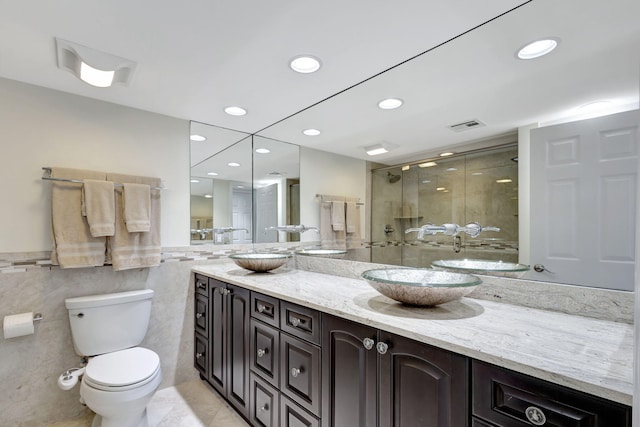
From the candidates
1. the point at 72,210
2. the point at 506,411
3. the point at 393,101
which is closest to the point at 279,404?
the point at 506,411

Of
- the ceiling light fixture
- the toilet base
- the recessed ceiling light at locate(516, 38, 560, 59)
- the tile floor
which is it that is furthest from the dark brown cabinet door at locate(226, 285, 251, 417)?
the recessed ceiling light at locate(516, 38, 560, 59)

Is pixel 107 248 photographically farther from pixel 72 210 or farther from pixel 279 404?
pixel 279 404

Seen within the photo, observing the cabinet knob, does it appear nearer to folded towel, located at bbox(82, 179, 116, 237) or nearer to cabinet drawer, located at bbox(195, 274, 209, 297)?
cabinet drawer, located at bbox(195, 274, 209, 297)

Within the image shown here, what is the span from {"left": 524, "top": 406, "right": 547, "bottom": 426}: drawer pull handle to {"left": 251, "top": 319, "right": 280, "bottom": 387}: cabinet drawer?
1107 millimetres

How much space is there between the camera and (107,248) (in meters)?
2.05

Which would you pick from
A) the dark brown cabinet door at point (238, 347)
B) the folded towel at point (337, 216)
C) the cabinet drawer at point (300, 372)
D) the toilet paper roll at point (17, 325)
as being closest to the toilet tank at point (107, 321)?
the toilet paper roll at point (17, 325)

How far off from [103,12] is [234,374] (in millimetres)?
2024

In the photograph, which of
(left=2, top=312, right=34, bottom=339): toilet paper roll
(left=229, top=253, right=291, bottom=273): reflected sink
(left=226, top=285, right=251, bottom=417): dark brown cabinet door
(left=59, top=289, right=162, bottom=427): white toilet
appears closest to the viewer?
(left=59, top=289, right=162, bottom=427): white toilet

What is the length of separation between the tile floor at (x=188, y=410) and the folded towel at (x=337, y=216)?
4.61 ft

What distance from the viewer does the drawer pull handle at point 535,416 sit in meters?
0.74

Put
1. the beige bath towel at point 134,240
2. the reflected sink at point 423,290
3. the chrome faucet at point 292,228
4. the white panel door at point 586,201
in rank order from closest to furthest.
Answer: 1. the white panel door at point 586,201
2. the reflected sink at point 423,290
3. the beige bath towel at point 134,240
4. the chrome faucet at point 292,228

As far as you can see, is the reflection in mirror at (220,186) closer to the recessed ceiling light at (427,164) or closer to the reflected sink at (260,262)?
the reflected sink at (260,262)

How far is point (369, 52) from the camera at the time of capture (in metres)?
1.56

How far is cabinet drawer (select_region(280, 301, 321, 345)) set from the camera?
1.36 m
